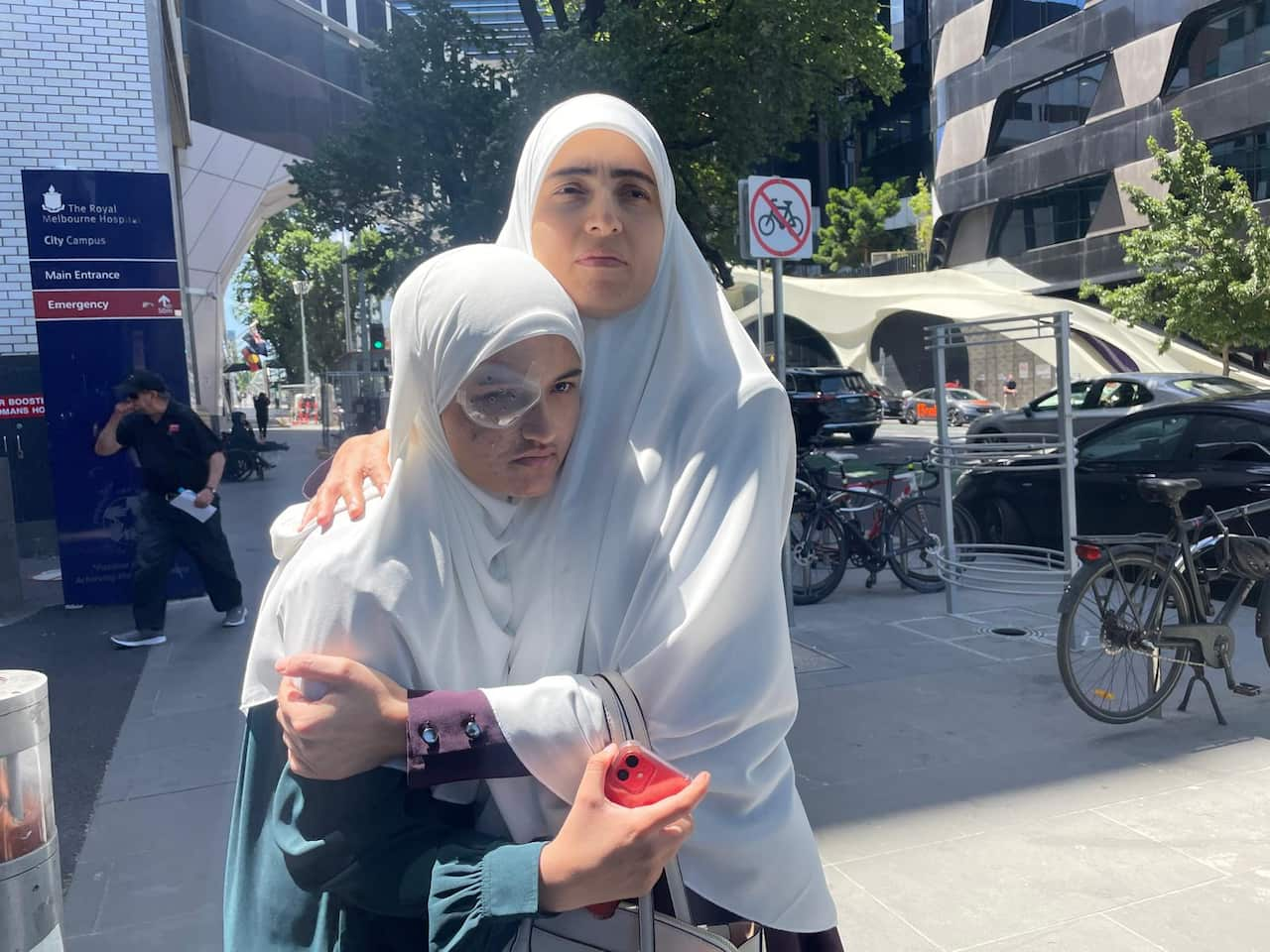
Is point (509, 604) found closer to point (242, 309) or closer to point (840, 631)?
point (840, 631)

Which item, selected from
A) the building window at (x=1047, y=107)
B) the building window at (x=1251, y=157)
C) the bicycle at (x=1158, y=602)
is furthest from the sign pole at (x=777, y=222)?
the building window at (x=1047, y=107)

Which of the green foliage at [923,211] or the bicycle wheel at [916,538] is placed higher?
the green foliage at [923,211]

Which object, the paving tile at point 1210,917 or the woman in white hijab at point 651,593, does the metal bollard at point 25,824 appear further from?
the paving tile at point 1210,917

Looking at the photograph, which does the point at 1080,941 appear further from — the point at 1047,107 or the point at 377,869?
the point at 1047,107

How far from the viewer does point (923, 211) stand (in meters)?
48.5

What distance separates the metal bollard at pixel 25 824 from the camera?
2.04m

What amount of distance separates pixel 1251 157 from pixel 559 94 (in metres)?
25.4

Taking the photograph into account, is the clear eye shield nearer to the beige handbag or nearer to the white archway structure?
the beige handbag

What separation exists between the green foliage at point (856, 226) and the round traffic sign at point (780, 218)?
42.7 metres

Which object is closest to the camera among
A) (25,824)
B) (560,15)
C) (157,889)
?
(25,824)

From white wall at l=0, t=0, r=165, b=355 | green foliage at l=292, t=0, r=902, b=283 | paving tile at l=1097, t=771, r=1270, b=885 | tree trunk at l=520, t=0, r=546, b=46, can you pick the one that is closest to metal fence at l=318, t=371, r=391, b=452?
green foliage at l=292, t=0, r=902, b=283

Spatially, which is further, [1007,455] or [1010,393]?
[1010,393]

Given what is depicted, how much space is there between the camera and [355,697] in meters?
1.10

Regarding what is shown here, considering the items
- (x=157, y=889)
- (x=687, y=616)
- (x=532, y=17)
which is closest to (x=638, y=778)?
(x=687, y=616)
